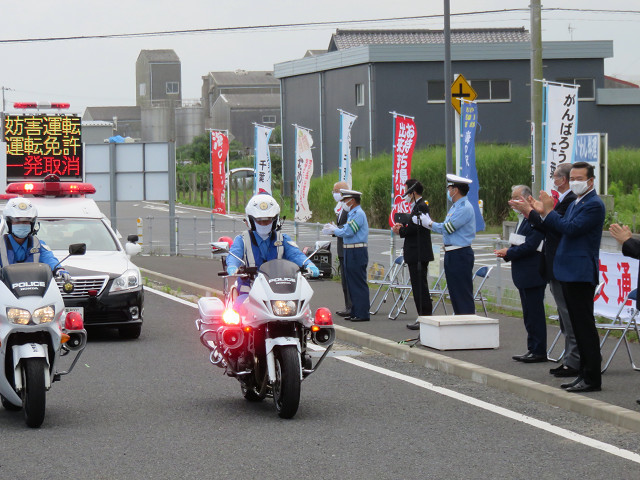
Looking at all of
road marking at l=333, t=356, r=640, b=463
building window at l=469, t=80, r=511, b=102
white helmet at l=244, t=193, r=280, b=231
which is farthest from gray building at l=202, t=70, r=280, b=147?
white helmet at l=244, t=193, r=280, b=231

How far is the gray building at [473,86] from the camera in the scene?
5156 cm

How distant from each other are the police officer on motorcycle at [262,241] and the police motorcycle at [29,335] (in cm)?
148

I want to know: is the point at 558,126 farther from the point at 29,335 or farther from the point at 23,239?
the point at 29,335

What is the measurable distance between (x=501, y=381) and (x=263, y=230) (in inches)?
107

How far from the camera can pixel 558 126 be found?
1855 centimetres

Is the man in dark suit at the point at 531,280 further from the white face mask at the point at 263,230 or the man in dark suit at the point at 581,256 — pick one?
the white face mask at the point at 263,230

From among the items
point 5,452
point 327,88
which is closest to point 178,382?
point 5,452

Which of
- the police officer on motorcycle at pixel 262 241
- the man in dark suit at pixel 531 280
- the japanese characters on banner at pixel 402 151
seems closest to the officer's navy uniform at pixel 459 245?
the man in dark suit at pixel 531 280

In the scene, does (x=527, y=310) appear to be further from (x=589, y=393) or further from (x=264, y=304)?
(x=264, y=304)

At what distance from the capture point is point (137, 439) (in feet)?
25.8

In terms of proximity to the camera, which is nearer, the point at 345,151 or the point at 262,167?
the point at 345,151

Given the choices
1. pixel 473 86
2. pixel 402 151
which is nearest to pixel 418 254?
pixel 402 151

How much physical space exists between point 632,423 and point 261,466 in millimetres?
2907

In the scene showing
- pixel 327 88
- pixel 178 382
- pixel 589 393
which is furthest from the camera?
pixel 327 88
